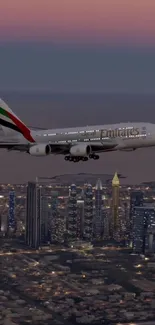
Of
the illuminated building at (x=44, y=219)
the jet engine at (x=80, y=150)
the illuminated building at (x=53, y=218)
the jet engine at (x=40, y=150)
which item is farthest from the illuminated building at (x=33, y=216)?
the jet engine at (x=40, y=150)

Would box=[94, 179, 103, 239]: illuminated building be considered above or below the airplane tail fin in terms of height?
above

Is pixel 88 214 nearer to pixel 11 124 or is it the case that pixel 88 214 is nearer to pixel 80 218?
pixel 80 218

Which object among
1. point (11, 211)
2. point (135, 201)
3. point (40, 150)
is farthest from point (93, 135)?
point (11, 211)

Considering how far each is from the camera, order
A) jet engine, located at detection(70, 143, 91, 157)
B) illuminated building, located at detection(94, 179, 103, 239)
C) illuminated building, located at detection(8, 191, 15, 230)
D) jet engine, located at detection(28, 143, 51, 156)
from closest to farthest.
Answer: jet engine, located at detection(28, 143, 51, 156)
jet engine, located at detection(70, 143, 91, 157)
illuminated building, located at detection(94, 179, 103, 239)
illuminated building, located at detection(8, 191, 15, 230)

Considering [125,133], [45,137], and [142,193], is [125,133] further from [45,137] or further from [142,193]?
[142,193]

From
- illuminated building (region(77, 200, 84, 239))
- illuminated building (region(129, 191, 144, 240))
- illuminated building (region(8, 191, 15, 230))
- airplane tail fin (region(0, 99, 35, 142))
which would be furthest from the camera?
illuminated building (region(8, 191, 15, 230))

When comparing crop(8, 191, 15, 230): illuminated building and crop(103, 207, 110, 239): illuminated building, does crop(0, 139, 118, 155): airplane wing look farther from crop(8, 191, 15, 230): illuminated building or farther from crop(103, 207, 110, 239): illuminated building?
crop(8, 191, 15, 230): illuminated building

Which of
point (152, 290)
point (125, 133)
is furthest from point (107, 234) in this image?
point (125, 133)

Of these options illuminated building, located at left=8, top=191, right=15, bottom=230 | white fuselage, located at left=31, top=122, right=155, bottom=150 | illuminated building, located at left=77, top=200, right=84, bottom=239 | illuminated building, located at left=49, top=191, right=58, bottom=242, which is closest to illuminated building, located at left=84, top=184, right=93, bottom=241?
illuminated building, located at left=77, top=200, right=84, bottom=239

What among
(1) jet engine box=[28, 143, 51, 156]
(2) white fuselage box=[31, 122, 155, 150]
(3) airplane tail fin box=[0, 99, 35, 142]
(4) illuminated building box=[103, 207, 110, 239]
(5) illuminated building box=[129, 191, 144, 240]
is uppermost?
(5) illuminated building box=[129, 191, 144, 240]
